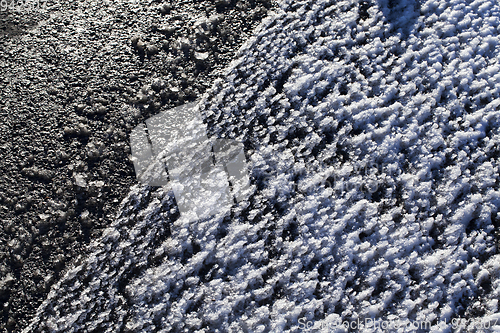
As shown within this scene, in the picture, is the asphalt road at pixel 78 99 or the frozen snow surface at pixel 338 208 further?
the asphalt road at pixel 78 99

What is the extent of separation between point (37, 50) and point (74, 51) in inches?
→ 4.4

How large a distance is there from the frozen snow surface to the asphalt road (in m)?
0.07

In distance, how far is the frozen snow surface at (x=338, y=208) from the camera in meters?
0.71

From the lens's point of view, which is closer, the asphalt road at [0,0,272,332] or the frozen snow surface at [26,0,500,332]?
the frozen snow surface at [26,0,500,332]

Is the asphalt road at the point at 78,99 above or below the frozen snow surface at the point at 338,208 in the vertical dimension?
above

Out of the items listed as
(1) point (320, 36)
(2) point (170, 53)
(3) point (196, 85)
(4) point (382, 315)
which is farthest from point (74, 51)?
(4) point (382, 315)

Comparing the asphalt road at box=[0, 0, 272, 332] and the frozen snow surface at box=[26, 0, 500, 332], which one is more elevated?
the asphalt road at box=[0, 0, 272, 332]

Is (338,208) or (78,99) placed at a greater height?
(78,99)

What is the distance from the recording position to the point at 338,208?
775 mm

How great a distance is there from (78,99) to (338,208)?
2.39ft

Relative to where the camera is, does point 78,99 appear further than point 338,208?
Yes

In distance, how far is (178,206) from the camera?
2.69 feet

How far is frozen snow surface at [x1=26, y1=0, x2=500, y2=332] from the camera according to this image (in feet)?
2.32

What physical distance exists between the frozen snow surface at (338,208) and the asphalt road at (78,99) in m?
0.07
